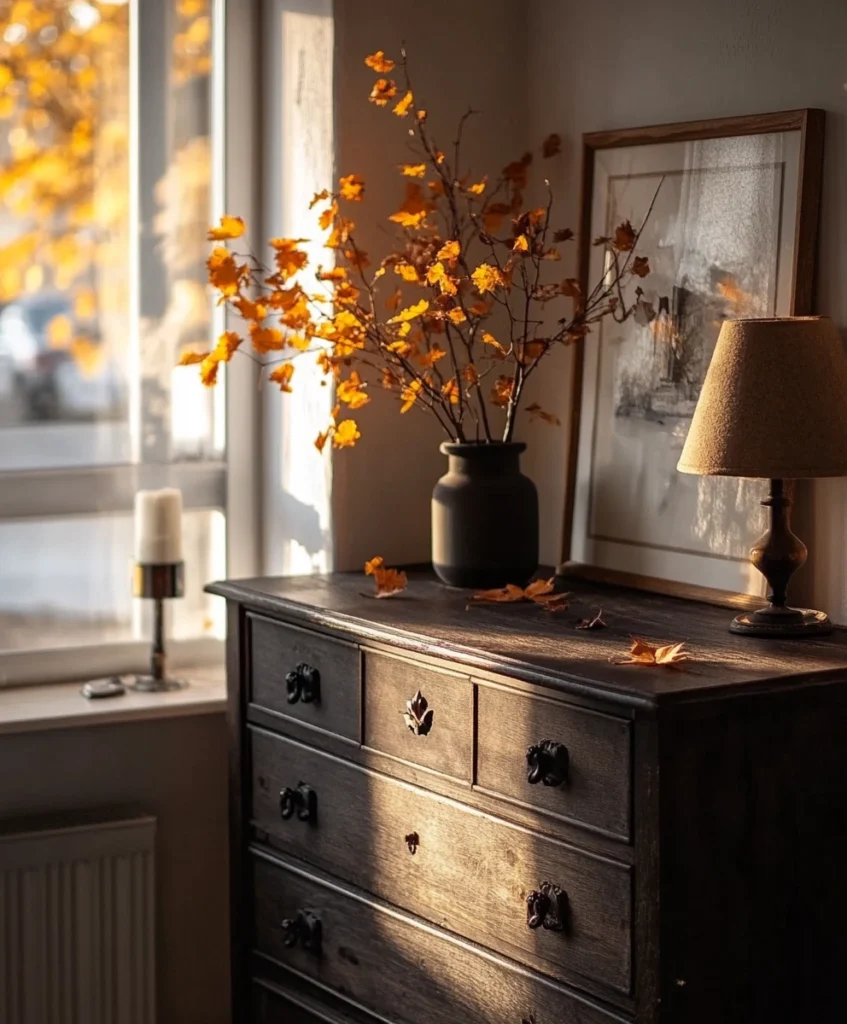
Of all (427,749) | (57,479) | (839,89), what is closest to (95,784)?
(57,479)

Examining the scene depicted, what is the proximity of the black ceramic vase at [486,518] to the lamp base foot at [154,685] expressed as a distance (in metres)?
0.65

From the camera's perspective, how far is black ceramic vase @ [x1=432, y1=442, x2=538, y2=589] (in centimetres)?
234

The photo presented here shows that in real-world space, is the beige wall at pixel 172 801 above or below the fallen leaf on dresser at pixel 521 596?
below

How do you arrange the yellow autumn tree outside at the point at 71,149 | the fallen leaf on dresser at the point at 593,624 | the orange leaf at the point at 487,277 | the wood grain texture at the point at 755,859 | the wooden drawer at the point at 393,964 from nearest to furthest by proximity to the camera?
the wood grain texture at the point at 755,859
the wooden drawer at the point at 393,964
the fallen leaf on dresser at the point at 593,624
the orange leaf at the point at 487,277
the yellow autumn tree outside at the point at 71,149

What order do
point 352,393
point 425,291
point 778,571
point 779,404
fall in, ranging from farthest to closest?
1. point 425,291
2. point 352,393
3. point 778,571
4. point 779,404

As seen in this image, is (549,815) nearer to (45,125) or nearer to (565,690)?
(565,690)

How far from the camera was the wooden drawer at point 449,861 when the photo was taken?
1.78 meters

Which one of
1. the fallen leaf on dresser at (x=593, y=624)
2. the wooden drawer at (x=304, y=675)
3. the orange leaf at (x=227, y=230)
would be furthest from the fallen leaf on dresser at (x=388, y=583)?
the orange leaf at (x=227, y=230)

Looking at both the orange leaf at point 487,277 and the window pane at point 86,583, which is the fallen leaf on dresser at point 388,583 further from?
the window pane at point 86,583

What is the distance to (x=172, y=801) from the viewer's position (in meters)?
2.71

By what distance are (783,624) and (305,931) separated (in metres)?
0.92

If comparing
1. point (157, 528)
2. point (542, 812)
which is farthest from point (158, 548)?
point (542, 812)

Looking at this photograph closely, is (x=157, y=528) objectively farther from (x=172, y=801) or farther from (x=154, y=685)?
(x=172, y=801)

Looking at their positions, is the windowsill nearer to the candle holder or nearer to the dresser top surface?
the candle holder
